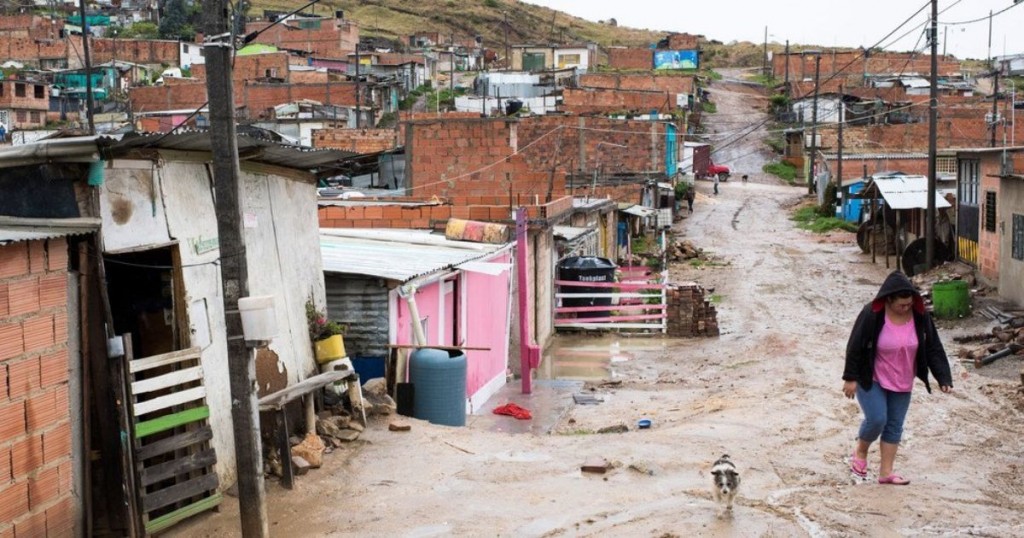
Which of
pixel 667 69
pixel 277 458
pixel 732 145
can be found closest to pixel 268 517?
pixel 277 458

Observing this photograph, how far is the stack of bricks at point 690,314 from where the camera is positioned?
23.6 meters

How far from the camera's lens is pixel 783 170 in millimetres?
63688

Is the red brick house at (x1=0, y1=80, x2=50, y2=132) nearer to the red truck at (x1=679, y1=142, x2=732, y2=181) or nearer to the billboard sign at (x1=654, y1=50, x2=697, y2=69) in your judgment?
the red truck at (x1=679, y1=142, x2=732, y2=181)

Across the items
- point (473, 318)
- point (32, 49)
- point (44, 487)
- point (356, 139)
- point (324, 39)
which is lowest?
point (473, 318)

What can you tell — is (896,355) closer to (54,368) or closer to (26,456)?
(54,368)

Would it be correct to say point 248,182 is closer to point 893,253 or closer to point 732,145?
point 893,253

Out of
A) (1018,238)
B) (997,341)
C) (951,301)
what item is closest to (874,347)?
(997,341)

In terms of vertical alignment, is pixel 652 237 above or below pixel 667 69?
below

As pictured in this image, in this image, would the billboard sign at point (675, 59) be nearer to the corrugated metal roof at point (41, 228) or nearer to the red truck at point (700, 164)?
the red truck at point (700, 164)

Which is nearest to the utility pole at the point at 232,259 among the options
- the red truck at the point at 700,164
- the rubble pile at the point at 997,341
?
the rubble pile at the point at 997,341

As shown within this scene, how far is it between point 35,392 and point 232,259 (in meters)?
1.50

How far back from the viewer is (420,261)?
46.5ft

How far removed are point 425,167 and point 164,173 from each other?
22.6 metres

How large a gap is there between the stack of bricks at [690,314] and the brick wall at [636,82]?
41.4 meters
